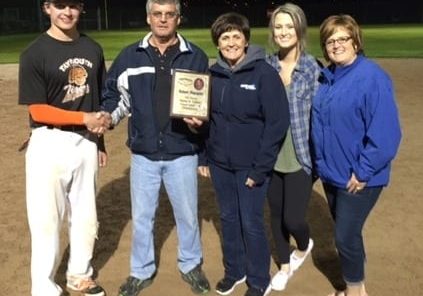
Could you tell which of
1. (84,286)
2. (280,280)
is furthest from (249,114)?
(84,286)

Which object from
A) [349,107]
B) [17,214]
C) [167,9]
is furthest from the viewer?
[17,214]

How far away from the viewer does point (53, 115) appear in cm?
385

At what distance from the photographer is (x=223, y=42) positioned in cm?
399

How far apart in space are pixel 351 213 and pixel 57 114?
189 cm

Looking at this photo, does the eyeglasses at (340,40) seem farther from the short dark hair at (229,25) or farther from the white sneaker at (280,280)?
the white sneaker at (280,280)

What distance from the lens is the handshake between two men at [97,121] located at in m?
3.91

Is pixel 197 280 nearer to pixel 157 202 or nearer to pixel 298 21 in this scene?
pixel 157 202

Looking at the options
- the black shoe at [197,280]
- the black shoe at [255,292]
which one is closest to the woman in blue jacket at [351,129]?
the black shoe at [255,292]

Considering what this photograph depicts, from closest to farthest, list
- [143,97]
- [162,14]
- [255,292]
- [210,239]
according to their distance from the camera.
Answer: [162,14], [143,97], [255,292], [210,239]

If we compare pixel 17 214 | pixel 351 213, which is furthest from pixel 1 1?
pixel 351 213

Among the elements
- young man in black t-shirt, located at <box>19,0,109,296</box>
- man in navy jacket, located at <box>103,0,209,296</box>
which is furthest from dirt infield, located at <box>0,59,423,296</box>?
young man in black t-shirt, located at <box>19,0,109,296</box>

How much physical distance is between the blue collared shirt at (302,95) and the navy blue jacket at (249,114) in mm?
120

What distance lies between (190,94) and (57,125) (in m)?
0.85

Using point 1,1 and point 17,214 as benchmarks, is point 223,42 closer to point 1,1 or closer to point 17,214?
point 17,214
